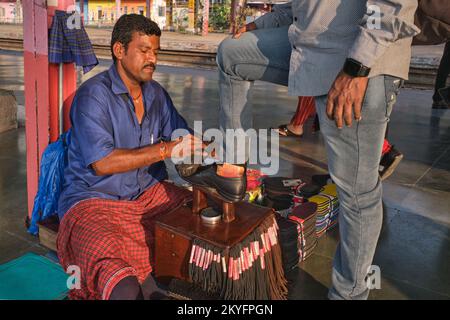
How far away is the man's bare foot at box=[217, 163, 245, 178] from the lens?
2.22 m

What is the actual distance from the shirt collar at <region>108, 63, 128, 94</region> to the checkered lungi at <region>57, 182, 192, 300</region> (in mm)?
612

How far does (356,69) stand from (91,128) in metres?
1.35

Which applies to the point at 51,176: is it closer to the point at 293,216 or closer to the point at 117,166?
the point at 117,166

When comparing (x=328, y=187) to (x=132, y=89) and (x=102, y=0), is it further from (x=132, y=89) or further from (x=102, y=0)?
(x=102, y=0)

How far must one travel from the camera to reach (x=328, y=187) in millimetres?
3527

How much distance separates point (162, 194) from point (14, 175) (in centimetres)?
193

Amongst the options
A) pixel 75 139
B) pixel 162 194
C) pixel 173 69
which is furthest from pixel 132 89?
pixel 173 69

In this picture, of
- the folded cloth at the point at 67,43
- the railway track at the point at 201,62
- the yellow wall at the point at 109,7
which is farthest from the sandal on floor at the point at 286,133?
the yellow wall at the point at 109,7

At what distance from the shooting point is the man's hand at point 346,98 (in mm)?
1791

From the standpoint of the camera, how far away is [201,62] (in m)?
15.6

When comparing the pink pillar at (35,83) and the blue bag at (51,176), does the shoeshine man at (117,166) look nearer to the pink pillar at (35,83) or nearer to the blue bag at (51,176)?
the blue bag at (51,176)

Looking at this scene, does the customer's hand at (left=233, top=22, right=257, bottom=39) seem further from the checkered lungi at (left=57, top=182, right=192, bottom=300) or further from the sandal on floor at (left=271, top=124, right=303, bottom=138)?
the sandal on floor at (left=271, top=124, right=303, bottom=138)

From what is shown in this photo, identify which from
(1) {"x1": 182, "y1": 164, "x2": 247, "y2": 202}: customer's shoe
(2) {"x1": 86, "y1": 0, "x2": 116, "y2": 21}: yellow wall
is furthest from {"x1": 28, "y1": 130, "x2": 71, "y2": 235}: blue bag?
(2) {"x1": 86, "y1": 0, "x2": 116, "y2": 21}: yellow wall

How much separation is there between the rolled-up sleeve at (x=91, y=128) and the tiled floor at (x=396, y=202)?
2.75 ft
